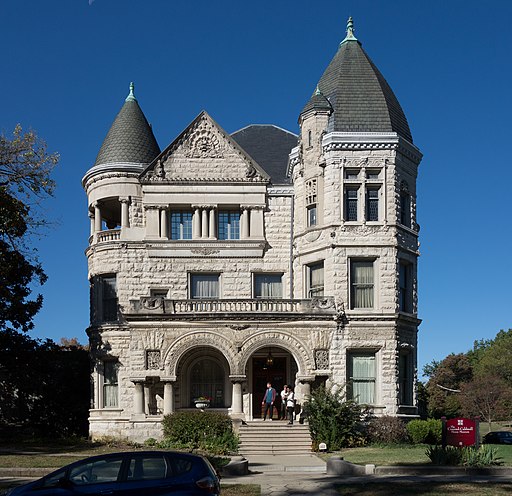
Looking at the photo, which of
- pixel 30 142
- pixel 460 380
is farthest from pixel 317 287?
pixel 460 380

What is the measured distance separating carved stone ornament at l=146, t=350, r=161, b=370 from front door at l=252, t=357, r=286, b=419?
14.7 feet

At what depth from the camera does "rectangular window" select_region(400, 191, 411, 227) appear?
36.5 metres

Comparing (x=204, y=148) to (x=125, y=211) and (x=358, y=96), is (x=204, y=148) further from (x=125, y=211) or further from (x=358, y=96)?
(x=358, y=96)

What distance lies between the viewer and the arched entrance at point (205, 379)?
3609cm

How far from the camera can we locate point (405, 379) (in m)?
36.0

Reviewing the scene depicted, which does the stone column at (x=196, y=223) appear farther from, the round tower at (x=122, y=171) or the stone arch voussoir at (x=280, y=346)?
the stone arch voussoir at (x=280, y=346)

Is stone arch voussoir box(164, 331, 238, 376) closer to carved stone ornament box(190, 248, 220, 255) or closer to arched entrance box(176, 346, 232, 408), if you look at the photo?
arched entrance box(176, 346, 232, 408)

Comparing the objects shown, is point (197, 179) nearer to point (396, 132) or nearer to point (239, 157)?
point (239, 157)

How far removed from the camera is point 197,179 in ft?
125

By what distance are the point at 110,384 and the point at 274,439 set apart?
31.7 ft

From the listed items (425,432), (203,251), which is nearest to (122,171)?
(203,251)

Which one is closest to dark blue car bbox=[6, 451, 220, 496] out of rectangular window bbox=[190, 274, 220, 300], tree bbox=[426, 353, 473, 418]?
rectangular window bbox=[190, 274, 220, 300]

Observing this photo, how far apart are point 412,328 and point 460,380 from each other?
2060 inches

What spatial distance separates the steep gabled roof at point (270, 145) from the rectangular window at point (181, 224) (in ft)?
14.3
